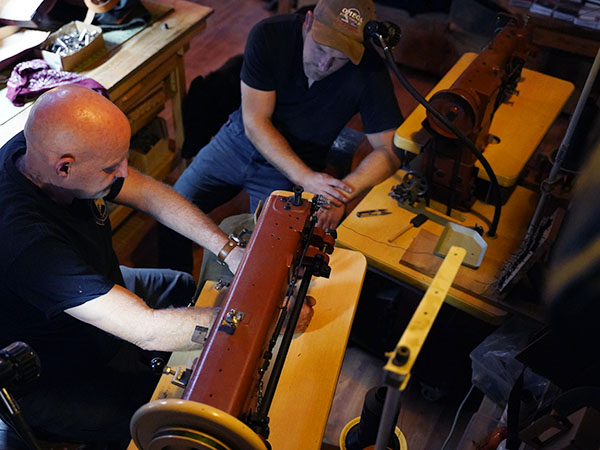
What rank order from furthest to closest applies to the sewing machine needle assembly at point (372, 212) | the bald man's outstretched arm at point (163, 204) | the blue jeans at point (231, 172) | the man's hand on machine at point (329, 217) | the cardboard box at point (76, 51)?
the blue jeans at point (231, 172) → the cardboard box at point (76, 51) → the man's hand on machine at point (329, 217) → the sewing machine needle assembly at point (372, 212) → the bald man's outstretched arm at point (163, 204)

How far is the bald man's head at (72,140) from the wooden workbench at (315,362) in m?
0.47

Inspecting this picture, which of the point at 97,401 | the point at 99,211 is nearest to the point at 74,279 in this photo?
the point at 99,211

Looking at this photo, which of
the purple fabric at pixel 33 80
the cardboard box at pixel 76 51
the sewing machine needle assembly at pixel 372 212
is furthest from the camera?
the cardboard box at pixel 76 51

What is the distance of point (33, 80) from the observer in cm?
240

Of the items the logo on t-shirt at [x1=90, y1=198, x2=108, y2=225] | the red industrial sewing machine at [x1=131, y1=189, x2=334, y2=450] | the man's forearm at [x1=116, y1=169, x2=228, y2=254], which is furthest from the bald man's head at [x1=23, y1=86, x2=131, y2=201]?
the red industrial sewing machine at [x1=131, y1=189, x2=334, y2=450]

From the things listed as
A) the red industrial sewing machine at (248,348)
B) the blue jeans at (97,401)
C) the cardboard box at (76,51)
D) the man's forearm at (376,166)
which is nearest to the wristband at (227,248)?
the red industrial sewing machine at (248,348)

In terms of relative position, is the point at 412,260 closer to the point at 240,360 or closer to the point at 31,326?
the point at 240,360

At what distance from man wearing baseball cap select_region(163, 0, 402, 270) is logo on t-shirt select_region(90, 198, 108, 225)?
79 cm

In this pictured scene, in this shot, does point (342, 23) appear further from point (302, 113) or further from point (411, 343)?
point (411, 343)

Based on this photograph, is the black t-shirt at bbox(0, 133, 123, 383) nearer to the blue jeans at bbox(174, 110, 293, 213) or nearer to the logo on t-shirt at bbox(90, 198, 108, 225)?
the logo on t-shirt at bbox(90, 198, 108, 225)

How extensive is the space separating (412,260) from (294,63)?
0.98 m

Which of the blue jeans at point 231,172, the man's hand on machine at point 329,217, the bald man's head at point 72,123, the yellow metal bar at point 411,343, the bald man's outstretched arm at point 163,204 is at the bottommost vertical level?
the blue jeans at point 231,172

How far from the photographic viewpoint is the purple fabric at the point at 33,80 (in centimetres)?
234

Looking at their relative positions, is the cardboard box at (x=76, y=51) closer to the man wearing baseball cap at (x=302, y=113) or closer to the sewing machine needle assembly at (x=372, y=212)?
the man wearing baseball cap at (x=302, y=113)
